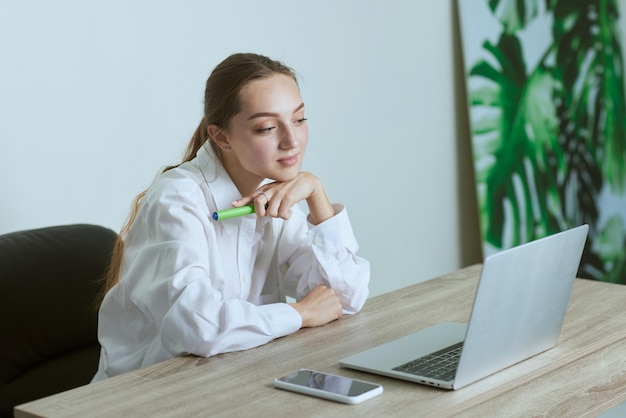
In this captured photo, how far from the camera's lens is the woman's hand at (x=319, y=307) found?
1.82m

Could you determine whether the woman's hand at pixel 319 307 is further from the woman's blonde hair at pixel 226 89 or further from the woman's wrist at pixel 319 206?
the woman's blonde hair at pixel 226 89

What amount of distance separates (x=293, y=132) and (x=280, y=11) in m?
1.28

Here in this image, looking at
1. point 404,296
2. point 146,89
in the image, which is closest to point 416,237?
point 146,89

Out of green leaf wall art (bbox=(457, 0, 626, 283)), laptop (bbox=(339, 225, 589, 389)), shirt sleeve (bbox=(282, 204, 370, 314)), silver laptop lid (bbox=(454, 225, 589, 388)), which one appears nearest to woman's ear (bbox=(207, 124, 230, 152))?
shirt sleeve (bbox=(282, 204, 370, 314))

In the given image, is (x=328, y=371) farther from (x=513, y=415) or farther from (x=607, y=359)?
(x=607, y=359)

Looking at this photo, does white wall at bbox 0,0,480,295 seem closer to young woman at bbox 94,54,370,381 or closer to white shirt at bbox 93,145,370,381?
young woman at bbox 94,54,370,381

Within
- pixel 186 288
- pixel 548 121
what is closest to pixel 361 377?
pixel 186 288

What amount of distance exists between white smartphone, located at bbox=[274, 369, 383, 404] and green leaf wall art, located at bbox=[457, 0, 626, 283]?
91.9 inches

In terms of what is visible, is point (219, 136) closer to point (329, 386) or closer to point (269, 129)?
point (269, 129)

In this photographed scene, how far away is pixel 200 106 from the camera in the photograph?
2.89 m

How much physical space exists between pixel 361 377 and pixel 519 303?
0.27 meters

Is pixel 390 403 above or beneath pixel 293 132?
beneath

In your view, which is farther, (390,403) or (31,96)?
(31,96)

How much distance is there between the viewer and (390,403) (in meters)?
1.37
